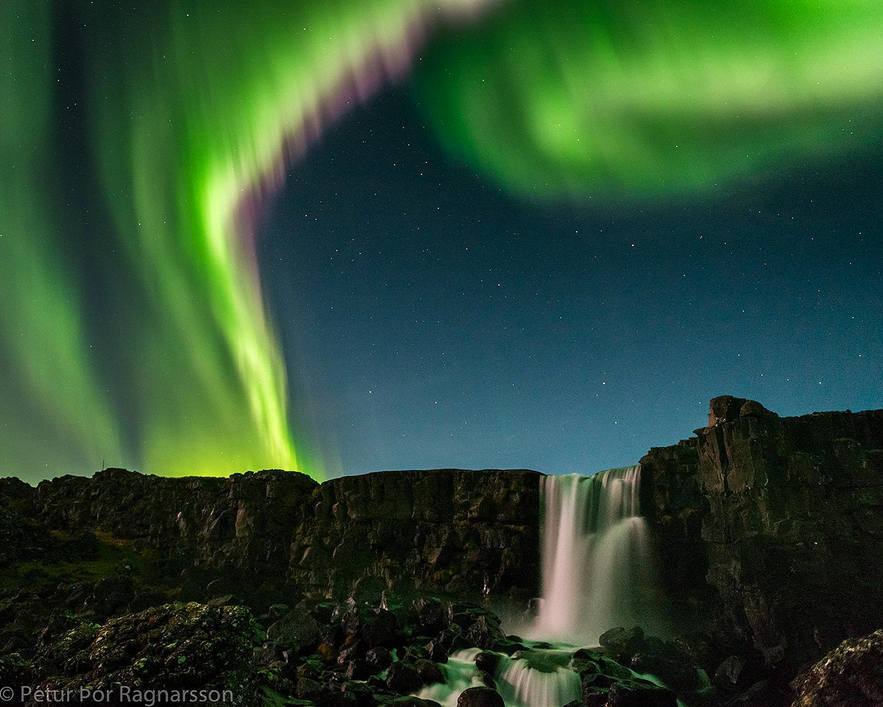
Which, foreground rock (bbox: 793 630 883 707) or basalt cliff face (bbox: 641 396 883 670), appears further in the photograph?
basalt cliff face (bbox: 641 396 883 670)

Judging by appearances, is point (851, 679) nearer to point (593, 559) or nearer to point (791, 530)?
point (791, 530)

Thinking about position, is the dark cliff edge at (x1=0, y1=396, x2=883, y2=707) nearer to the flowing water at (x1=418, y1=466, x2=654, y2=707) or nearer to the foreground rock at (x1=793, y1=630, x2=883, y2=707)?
the foreground rock at (x1=793, y1=630, x2=883, y2=707)

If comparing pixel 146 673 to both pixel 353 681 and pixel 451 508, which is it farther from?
pixel 451 508

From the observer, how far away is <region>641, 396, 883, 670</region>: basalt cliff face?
2723 centimetres

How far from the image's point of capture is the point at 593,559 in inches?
1570

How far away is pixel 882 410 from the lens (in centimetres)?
3148

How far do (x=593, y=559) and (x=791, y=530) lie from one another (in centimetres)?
1467

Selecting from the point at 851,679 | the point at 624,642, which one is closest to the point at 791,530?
the point at 624,642

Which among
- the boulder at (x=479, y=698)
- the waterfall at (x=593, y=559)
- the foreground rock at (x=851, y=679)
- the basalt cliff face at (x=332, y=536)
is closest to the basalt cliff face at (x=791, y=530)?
the waterfall at (x=593, y=559)

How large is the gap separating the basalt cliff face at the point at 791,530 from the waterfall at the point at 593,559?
4463mm

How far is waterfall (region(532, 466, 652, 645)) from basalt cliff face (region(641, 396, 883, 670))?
14.6 ft

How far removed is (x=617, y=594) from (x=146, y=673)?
1343 inches

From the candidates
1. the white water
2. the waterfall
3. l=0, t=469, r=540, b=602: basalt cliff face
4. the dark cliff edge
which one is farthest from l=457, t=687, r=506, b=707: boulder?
l=0, t=469, r=540, b=602: basalt cliff face

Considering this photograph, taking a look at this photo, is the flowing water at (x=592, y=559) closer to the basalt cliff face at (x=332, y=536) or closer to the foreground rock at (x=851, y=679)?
the basalt cliff face at (x=332, y=536)
